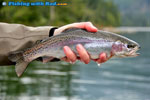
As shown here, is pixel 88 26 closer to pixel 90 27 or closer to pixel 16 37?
pixel 90 27

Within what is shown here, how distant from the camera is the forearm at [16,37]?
4.83 metres

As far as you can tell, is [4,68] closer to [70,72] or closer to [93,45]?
[70,72]

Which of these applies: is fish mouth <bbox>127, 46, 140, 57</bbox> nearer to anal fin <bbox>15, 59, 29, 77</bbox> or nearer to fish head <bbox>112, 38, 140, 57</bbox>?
fish head <bbox>112, 38, 140, 57</bbox>

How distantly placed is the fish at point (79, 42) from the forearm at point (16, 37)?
7.6 inches

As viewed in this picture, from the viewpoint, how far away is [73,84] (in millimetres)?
19703

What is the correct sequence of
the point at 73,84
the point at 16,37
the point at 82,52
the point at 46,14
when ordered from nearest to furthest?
1. the point at 82,52
2. the point at 16,37
3. the point at 73,84
4. the point at 46,14

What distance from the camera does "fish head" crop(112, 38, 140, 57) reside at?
4.53m

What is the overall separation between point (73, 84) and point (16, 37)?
14946 millimetres

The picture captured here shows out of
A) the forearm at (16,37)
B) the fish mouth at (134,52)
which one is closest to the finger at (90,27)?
the fish mouth at (134,52)

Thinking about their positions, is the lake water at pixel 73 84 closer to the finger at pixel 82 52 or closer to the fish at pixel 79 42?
the fish at pixel 79 42

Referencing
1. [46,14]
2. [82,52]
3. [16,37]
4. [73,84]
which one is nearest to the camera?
[82,52]

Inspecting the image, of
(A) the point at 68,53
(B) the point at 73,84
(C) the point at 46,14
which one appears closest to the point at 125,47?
(A) the point at 68,53

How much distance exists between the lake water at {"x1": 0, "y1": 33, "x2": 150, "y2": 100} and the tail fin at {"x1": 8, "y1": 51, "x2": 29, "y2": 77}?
11106 millimetres

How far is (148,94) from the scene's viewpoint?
59.3 ft
